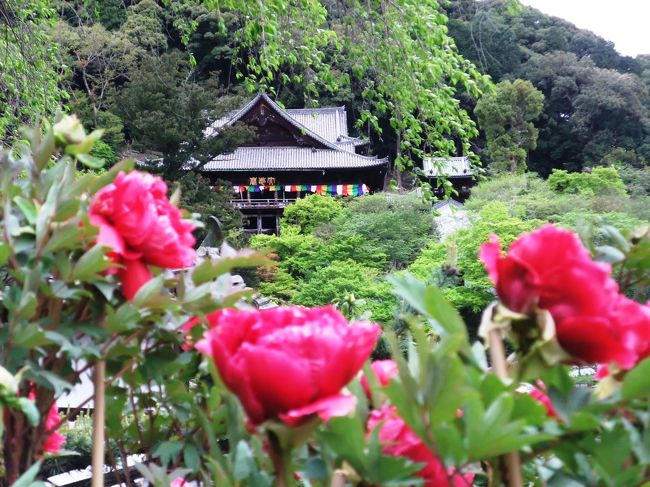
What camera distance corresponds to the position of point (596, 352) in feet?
0.69

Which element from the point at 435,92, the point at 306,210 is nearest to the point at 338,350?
the point at 435,92

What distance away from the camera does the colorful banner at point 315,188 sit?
11617 millimetres

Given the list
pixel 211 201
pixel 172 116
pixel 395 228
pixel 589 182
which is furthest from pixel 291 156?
pixel 589 182

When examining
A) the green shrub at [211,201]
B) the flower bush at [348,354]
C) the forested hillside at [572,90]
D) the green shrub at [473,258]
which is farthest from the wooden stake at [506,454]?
the forested hillside at [572,90]

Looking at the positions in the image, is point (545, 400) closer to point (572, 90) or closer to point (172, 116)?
point (172, 116)

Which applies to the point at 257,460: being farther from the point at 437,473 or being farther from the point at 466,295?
the point at 466,295

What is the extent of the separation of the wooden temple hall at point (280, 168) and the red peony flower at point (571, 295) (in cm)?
1091

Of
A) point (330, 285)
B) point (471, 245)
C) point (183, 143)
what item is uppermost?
point (183, 143)

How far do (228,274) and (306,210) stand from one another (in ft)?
28.5

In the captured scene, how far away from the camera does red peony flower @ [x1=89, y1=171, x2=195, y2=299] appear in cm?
29

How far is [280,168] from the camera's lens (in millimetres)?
11438

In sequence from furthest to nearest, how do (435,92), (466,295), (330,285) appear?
(330,285) → (466,295) → (435,92)

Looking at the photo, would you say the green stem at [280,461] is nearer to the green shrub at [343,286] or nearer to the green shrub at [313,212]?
the green shrub at [343,286]

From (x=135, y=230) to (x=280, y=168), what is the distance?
11.3 meters
